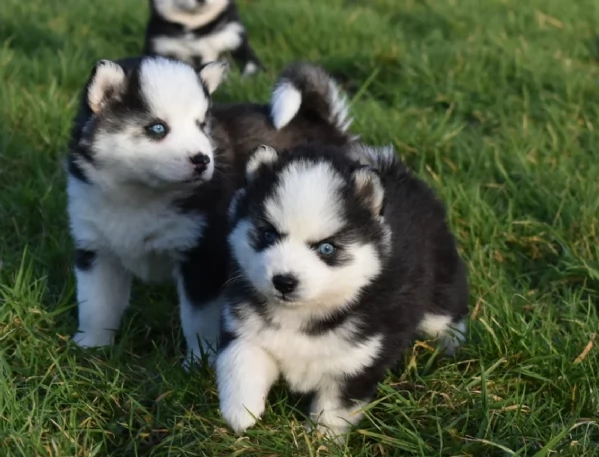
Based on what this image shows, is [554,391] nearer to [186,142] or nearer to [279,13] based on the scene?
[186,142]

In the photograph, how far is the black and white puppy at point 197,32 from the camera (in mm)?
6656

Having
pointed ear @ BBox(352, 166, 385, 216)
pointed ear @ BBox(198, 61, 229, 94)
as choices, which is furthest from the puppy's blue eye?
pointed ear @ BBox(352, 166, 385, 216)

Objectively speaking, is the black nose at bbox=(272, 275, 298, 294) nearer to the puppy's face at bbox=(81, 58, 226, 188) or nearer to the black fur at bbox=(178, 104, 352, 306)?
the black fur at bbox=(178, 104, 352, 306)

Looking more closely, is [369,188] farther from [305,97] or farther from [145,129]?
[305,97]

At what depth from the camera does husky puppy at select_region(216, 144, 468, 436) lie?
2.69 meters

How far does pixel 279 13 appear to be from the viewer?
287 inches

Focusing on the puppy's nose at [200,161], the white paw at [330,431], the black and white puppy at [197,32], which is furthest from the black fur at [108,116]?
the black and white puppy at [197,32]

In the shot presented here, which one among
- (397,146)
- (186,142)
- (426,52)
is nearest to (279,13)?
(426,52)

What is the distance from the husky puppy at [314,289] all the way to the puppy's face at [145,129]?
0.45 metres

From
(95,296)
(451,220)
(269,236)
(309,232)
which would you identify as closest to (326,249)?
(309,232)

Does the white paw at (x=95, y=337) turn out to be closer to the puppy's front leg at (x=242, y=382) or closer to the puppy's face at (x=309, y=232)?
the puppy's front leg at (x=242, y=382)

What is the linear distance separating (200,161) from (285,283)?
915 millimetres

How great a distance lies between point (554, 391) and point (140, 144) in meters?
1.86

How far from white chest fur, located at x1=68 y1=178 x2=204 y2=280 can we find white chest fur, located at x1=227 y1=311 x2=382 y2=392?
0.73 m
